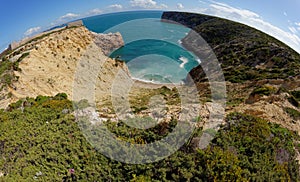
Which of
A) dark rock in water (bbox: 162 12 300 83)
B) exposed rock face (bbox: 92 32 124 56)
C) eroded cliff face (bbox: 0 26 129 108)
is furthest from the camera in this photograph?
exposed rock face (bbox: 92 32 124 56)

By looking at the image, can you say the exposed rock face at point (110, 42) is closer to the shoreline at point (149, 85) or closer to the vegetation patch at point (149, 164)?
the shoreline at point (149, 85)

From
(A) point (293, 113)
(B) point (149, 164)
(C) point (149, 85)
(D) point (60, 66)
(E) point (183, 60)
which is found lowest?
(E) point (183, 60)

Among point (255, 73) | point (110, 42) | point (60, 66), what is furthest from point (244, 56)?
point (60, 66)

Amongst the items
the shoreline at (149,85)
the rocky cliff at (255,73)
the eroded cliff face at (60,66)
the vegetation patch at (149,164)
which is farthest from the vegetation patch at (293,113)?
the shoreline at (149,85)

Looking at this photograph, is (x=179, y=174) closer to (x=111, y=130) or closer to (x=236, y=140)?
(x=236, y=140)

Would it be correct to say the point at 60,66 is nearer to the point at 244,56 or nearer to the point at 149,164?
the point at 149,164

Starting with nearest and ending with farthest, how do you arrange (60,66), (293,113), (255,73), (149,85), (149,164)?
1. (149,164)
2. (293,113)
3. (60,66)
4. (255,73)
5. (149,85)

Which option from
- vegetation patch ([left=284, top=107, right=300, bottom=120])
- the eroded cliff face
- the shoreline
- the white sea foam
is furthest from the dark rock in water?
the eroded cliff face

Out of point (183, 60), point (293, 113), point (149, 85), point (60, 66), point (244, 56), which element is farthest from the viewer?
point (183, 60)

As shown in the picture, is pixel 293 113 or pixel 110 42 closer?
pixel 293 113

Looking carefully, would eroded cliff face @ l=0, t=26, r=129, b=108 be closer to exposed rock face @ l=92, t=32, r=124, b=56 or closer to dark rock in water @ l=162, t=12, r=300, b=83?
exposed rock face @ l=92, t=32, r=124, b=56
